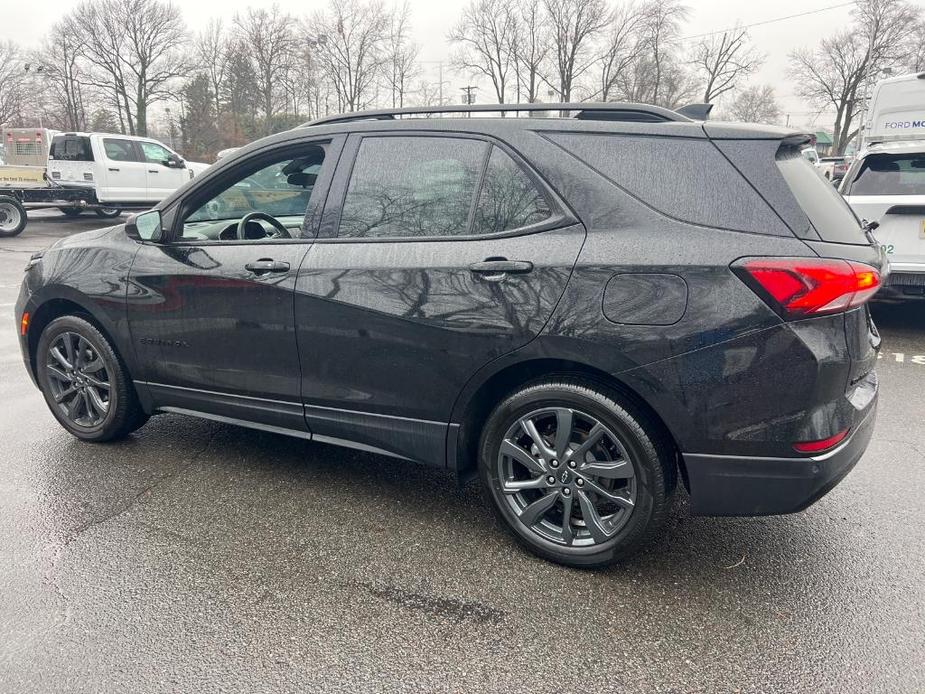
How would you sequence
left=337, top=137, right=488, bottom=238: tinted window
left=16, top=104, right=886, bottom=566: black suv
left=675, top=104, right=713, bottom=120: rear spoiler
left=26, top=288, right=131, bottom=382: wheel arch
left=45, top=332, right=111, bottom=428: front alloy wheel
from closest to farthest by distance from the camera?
left=16, top=104, right=886, bottom=566: black suv
left=337, top=137, right=488, bottom=238: tinted window
left=675, top=104, right=713, bottom=120: rear spoiler
left=26, top=288, right=131, bottom=382: wheel arch
left=45, top=332, right=111, bottom=428: front alloy wheel

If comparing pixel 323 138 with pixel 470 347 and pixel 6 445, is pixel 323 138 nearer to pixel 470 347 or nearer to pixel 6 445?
pixel 470 347

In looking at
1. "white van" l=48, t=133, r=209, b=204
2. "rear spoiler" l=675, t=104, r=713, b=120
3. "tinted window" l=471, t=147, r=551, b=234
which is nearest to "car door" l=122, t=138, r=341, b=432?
"tinted window" l=471, t=147, r=551, b=234

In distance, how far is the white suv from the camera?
624 centimetres

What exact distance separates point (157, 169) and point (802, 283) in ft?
61.3

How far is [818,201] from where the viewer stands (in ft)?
8.30

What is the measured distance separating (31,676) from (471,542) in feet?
5.32

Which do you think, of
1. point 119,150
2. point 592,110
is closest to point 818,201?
point 592,110

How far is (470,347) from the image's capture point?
2.72 m

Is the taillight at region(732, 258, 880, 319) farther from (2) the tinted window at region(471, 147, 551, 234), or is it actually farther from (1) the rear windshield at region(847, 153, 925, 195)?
(1) the rear windshield at region(847, 153, 925, 195)

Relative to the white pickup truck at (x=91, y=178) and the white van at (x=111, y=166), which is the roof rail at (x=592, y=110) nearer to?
the white van at (x=111, y=166)

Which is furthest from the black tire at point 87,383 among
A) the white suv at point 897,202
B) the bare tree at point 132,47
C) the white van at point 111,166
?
the bare tree at point 132,47

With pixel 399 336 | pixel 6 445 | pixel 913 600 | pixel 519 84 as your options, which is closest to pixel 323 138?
pixel 399 336

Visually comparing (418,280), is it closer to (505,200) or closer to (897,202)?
(505,200)

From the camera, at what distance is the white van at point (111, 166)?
16891 millimetres
